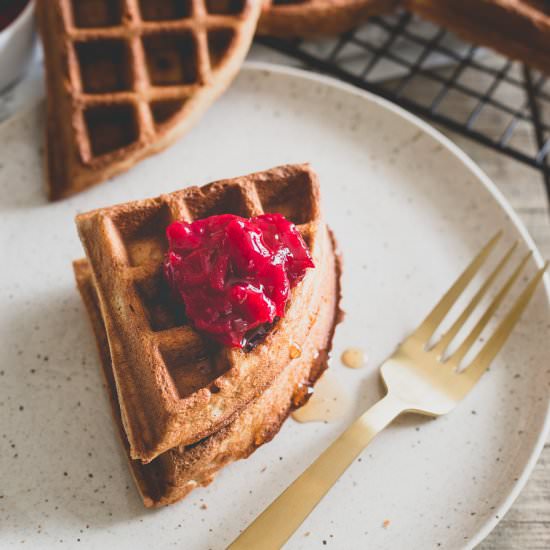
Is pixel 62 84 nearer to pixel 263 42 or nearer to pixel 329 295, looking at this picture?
pixel 263 42

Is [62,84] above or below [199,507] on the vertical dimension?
above

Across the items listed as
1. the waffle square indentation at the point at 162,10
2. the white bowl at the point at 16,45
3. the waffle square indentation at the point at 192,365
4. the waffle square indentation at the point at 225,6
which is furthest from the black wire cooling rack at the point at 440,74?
the waffle square indentation at the point at 192,365

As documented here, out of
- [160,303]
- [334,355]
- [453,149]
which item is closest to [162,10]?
[453,149]

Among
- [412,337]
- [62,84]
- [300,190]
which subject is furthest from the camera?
[62,84]

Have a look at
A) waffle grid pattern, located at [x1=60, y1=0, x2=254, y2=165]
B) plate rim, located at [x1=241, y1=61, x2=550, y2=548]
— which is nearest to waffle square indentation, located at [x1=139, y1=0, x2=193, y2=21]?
waffle grid pattern, located at [x1=60, y1=0, x2=254, y2=165]

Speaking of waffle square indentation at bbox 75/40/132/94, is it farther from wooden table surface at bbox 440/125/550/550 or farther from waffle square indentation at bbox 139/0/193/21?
wooden table surface at bbox 440/125/550/550

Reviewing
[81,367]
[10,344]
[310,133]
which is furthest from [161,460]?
[310,133]

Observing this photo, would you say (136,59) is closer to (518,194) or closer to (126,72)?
(126,72)
